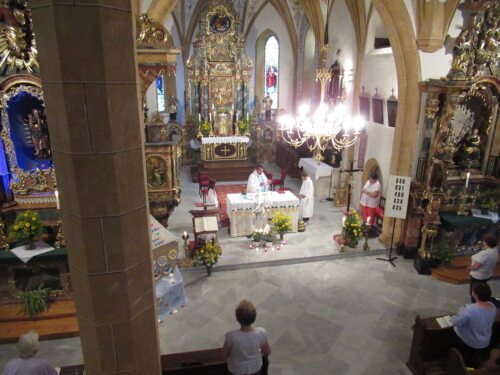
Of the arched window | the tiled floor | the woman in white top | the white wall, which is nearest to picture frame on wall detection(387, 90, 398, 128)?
the tiled floor

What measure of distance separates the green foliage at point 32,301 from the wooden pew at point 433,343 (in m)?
6.50

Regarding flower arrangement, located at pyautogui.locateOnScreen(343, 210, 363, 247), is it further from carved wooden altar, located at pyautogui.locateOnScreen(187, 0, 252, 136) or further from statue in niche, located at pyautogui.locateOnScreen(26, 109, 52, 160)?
carved wooden altar, located at pyautogui.locateOnScreen(187, 0, 252, 136)

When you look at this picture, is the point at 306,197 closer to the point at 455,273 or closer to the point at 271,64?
the point at 455,273

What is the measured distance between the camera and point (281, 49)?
20.6 meters

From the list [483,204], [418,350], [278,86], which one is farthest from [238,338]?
[278,86]

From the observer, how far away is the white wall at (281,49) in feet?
65.6

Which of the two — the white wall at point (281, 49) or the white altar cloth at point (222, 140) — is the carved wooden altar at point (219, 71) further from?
the white wall at point (281, 49)

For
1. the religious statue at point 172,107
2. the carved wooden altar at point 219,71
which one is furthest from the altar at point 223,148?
the religious statue at point 172,107

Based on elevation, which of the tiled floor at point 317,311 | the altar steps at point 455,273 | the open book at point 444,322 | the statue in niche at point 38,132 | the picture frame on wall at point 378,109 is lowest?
the tiled floor at point 317,311

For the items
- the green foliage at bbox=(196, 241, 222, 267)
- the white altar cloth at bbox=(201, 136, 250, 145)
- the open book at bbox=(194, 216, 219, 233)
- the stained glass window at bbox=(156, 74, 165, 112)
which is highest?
the stained glass window at bbox=(156, 74, 165, 112)

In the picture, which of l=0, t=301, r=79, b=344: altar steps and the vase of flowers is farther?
the vase of flowers

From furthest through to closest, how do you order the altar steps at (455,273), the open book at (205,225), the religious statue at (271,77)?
1. the religious statue at (271,77)
2. the open book at (205,225)
3. the altar steps at (455,273)

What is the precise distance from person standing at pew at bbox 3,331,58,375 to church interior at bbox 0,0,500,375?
1.05 meters

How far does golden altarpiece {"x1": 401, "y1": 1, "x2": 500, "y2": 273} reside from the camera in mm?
8281
